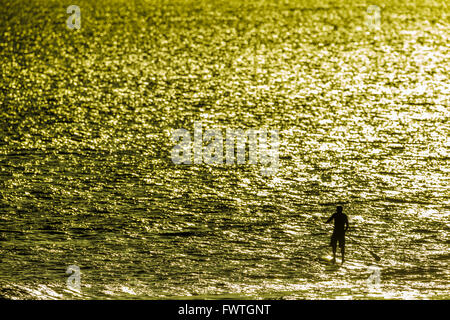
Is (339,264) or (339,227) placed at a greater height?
(339,227)

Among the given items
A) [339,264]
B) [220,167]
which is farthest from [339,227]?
[220,167]

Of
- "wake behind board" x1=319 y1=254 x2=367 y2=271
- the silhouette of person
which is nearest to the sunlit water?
"wake behind board" x1=319 y1=254 x2=367 y2=271

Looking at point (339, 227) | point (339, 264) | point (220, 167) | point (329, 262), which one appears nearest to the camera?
point (339, 227)

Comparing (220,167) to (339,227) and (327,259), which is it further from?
(339,227)

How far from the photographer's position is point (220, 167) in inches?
2039

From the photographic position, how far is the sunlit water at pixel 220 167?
34.2 metres

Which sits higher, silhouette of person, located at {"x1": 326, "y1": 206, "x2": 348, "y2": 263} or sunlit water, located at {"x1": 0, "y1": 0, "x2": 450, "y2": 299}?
sunlit water, located at {"x1": 0, "y1": 0, "x2": 450, "y2": 299}

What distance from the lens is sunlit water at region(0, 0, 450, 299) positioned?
34.2 meters

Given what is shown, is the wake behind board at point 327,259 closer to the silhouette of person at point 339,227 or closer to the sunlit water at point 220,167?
the sunlit water at point 220,167

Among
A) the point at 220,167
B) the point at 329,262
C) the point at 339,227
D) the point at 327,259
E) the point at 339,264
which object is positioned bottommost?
the point at 339,264

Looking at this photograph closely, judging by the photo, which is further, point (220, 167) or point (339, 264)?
point (220, 167)

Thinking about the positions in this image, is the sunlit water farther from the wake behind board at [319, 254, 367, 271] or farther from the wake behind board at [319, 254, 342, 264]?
the wake behind board at [319, 254, 342, 264]
